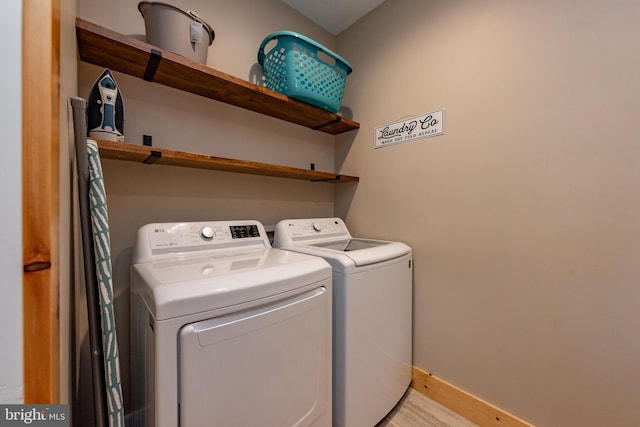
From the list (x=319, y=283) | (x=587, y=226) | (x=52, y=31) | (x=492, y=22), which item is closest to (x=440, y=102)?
(x=492, y=22)

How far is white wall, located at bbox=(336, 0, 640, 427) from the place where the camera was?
A: 996 mm

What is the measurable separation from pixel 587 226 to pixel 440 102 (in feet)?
3.03

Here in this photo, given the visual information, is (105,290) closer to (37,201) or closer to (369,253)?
(37,201)

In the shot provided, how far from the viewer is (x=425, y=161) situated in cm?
157

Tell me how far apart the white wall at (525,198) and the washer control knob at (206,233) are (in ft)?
3.69

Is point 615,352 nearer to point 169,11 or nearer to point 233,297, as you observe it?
point 233,297

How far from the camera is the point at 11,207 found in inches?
13.7

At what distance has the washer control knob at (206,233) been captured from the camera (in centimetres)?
129

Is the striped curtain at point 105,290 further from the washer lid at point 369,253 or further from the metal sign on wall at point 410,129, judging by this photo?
the metal sign on wall at point 410,129

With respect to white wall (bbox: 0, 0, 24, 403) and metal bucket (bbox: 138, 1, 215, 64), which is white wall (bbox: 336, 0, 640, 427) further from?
white wall (bbox: 0, 0, 24, 403)

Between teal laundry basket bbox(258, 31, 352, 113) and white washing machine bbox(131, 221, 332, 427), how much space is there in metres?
0.99

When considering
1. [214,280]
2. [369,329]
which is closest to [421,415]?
[369,329]

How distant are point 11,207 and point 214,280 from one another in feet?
1.61

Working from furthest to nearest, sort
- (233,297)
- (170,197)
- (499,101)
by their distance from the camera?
(170,197), (499,101), (233,297)
